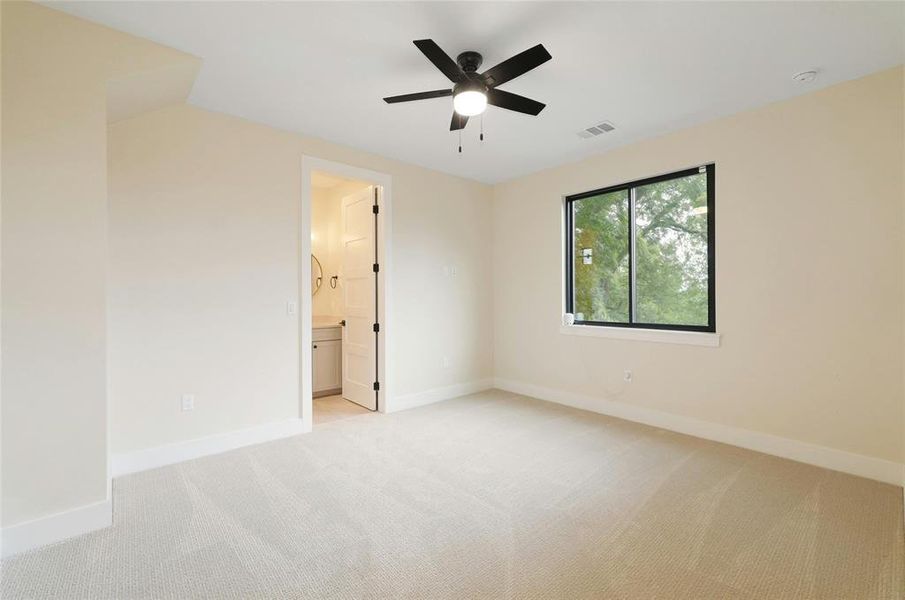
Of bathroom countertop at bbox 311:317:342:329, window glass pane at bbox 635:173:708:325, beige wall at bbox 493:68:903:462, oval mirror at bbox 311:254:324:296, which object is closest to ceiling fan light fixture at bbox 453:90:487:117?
beige wall at bbox 493:68:903:462

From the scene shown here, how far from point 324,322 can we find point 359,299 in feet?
2.94

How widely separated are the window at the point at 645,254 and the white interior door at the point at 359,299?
220 cm

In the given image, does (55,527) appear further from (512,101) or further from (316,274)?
(316,274)

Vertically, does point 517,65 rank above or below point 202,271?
above

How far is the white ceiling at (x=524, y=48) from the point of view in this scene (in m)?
2.12

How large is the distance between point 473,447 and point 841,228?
10.0 ft

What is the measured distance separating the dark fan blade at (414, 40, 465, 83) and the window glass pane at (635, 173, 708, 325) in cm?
252

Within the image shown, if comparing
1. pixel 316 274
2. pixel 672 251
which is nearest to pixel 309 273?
pixel 316 274

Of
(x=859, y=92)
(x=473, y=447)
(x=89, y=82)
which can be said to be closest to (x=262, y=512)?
(x=473, y=447)

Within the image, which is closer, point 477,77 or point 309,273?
point 477,77

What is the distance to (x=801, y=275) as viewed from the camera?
3018mm

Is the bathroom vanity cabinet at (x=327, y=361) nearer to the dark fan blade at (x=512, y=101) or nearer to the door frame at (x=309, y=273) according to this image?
the door frame at (x=309, y=273)

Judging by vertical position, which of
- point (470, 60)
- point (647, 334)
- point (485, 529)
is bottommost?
point (485, 529)

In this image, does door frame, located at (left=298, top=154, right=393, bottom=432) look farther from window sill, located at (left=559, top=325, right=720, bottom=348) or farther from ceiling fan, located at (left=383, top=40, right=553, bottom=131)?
window sill, located at (left=559, top=325, right=720, bottom=348)
